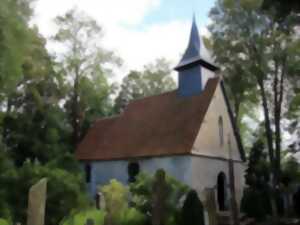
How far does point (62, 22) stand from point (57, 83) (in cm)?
556

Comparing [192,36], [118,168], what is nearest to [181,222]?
[118,168]

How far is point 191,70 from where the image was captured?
2338 cm

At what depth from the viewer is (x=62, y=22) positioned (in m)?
29.4

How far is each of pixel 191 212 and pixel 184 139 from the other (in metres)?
8.10

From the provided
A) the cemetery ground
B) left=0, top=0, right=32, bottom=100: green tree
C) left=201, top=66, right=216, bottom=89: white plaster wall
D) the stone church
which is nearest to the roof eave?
the stone church

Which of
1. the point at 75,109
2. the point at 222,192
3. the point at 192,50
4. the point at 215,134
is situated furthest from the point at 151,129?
the point at 75,109

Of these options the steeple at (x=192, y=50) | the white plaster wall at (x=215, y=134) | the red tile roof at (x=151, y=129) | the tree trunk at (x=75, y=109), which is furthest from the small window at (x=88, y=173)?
the steeple at (x=192, y=50)

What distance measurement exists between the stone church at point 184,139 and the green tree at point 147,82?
44.3ft

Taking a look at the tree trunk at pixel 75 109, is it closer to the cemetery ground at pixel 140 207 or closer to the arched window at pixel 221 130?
the arched window at pixel 221 130

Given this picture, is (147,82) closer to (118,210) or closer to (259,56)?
(259,56)

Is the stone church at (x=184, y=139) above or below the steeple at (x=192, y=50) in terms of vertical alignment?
below

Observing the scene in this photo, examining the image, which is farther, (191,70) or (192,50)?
(192,50)

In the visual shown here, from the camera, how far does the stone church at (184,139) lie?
1991cm

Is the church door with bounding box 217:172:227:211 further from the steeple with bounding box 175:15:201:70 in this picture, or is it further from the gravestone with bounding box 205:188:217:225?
the gravestone with bounding box 205:188:217:225
